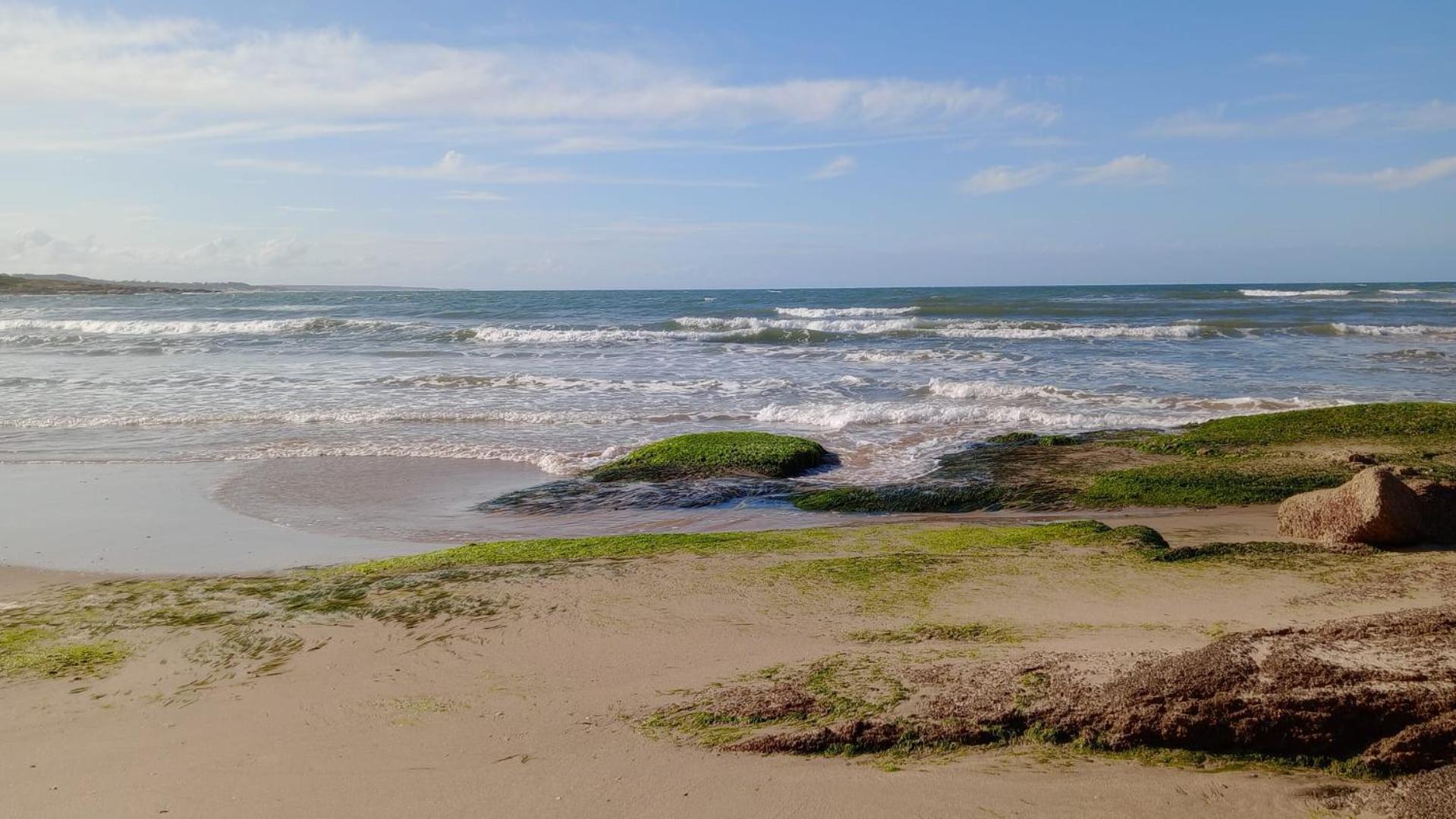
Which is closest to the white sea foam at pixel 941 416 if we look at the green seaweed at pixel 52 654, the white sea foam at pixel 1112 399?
the white sea foam at pixel 1112 399

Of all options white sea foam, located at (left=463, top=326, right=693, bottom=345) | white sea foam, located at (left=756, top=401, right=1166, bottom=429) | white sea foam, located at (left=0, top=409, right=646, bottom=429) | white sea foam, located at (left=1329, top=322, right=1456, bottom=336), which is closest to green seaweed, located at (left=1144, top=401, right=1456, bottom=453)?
white sea foam, located at (left=756, top=401, right=1166, bottom=429)

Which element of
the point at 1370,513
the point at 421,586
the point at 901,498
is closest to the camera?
the point at 421,586

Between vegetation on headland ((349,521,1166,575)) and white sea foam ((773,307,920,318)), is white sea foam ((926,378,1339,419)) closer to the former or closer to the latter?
vegetation on headland ((349,521,1166,575))

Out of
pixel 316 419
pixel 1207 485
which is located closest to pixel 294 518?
pixel 316 419

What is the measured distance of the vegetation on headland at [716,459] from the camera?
402 inches

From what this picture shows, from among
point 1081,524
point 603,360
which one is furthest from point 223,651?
point 603,360

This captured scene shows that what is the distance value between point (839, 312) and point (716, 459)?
39.9 m

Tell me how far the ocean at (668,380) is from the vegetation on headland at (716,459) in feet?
2.21

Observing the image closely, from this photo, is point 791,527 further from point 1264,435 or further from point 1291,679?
point 1264,435

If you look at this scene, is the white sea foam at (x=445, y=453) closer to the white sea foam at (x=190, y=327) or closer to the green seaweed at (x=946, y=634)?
the green seaweed at (x=946, y=634)

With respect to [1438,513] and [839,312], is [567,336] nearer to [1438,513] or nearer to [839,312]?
[839,312]

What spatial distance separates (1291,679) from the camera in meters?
3.30

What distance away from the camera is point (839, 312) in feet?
163

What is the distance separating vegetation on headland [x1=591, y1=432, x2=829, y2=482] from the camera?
33.5ft
